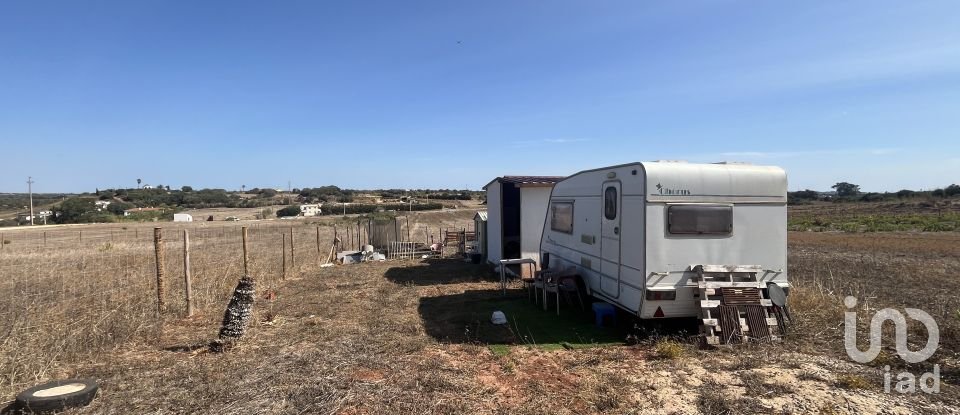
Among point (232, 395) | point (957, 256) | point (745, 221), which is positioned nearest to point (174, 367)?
point (232, 395)

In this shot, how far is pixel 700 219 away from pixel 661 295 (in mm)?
1239

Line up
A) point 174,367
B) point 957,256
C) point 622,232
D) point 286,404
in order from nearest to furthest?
1. point 286,404
2. point 174,367
3. point 622,232
4. point 957,256

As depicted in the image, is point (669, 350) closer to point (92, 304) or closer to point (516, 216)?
point (92, 304)

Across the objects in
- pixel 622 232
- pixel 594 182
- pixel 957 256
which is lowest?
pixel 957 256

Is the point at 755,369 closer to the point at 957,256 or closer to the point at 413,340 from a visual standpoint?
the point at 413,340

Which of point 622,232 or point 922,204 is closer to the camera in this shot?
point 622,232

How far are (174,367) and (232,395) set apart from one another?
129 centimetres

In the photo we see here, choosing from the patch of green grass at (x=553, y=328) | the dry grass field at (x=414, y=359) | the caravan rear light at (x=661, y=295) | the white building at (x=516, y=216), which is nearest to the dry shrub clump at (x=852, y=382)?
the dry grass field at (x=414, y=359)

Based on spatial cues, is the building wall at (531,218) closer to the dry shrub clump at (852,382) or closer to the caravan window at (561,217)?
the caravan window at (561,217)

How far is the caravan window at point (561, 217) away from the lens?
9.27 meters

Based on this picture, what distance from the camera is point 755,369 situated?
18.2 feet

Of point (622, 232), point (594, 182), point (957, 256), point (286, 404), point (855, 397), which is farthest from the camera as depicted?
point (957, 256)

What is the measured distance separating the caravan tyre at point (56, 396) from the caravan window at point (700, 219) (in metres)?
6.67

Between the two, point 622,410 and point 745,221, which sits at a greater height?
point 745,221
